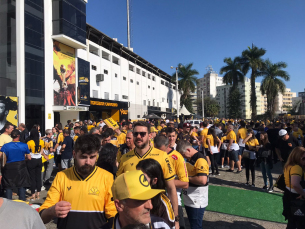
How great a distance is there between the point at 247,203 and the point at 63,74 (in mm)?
19475

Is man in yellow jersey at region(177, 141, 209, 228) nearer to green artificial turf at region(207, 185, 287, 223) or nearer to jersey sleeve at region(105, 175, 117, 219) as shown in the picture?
jersey sleeve at region(105, 175, 117, 219)

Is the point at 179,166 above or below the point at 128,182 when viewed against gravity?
below

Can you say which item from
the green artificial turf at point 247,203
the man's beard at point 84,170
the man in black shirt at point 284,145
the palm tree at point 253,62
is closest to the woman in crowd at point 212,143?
the green artificial turf at point 247,203

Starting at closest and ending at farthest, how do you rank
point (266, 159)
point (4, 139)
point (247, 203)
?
point (247, 203)
point (4, 139)
point (266, 159)

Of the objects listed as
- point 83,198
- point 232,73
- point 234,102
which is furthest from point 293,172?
point 234,102

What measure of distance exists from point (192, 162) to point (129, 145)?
1487 millimetres

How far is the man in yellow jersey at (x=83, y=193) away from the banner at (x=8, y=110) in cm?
1544

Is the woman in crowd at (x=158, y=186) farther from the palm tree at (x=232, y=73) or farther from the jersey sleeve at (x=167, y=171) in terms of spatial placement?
the palm tree at (x=232, y=73)

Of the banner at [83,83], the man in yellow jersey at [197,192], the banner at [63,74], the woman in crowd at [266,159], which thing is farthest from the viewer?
the banner at [83,83]

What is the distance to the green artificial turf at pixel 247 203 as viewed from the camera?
17.0 ft

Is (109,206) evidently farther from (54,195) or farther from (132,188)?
(132,188)

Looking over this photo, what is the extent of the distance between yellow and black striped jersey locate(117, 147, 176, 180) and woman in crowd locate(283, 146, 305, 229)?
195cm

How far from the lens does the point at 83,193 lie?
2.21m

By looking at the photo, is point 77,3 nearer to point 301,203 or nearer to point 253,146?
point 253,146
